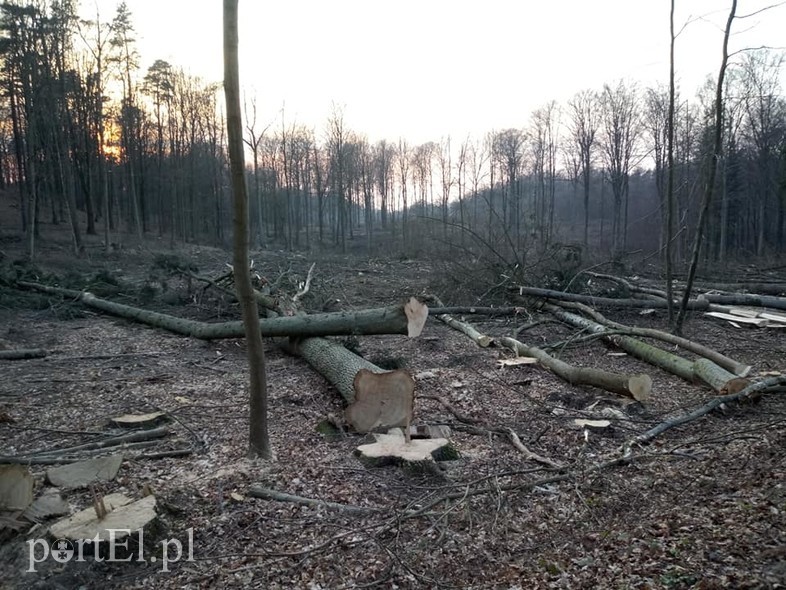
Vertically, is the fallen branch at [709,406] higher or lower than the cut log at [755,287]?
lower

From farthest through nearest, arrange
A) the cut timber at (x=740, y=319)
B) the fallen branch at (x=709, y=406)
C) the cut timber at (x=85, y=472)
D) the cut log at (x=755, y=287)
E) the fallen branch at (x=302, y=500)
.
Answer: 1. the cut log at (x=755, y=287)
2. the cut timber at (x=740, y=319)
3. the fallen branch at (x=709, y=406)
4. the cut timber at (x=85, y=472)
5. the fallen branch at (x=302, y=500)

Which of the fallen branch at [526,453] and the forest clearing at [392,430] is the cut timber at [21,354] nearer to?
the forest clearing at [392,430]

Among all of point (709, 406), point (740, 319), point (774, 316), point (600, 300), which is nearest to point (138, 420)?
point (709, 406)

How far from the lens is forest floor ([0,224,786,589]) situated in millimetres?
2672

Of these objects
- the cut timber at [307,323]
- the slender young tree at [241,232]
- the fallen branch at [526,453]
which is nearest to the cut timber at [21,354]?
the cut timber at [307,323]

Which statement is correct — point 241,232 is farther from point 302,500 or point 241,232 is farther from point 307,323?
point 307,323

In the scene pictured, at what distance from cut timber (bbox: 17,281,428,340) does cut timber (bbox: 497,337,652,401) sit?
219cm

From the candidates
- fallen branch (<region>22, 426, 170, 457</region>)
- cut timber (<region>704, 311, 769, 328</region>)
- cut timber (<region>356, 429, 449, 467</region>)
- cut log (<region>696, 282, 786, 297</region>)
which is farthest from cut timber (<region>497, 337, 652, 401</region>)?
cut log (<region>696, 282, 786, 297</region>)

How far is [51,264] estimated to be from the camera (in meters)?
17.0

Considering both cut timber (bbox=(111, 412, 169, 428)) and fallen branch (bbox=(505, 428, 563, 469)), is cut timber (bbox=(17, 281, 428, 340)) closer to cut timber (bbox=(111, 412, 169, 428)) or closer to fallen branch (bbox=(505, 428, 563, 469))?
cut timber (bbox=(111, 412, 169, 428))

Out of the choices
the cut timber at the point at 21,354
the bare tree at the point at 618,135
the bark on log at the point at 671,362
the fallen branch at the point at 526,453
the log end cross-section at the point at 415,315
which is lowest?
the fallen branch at the point at 526,453

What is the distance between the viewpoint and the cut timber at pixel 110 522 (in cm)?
278

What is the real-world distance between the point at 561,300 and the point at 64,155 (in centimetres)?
2177

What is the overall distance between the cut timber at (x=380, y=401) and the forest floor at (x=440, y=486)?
0.94 ft
